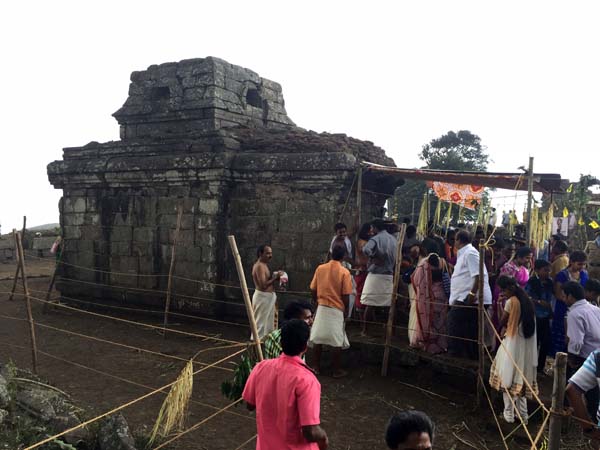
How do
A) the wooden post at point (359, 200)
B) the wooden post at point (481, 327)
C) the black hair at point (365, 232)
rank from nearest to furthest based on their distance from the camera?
the wooden post at point (481, 327), the black hair at point (365, 232), the wooden post at point (359, 200)

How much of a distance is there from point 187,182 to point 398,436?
7098 millimetres

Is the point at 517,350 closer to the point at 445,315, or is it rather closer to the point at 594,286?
the point at 594,286

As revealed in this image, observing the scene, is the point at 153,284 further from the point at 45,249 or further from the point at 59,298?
the point at 45,249

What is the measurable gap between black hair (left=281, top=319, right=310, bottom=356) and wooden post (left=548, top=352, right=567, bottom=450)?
1316 mm

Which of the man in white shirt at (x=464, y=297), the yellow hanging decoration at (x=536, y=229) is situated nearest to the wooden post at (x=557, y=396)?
the man in white shirt at (x=464, y=297)

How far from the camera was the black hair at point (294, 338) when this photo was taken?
2693mm

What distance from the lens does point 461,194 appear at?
31.5 ft

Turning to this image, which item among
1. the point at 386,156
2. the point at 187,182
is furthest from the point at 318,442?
the point at 386,156

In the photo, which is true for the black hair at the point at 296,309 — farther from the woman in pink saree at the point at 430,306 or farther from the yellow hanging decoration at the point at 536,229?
the yellow hanging decoration at the point at 536,229

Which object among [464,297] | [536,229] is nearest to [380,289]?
[464,297]

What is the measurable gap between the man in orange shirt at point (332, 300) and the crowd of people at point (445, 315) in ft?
0.04

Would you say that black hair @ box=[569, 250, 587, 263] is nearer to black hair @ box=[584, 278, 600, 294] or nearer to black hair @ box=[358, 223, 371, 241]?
black hair @ box=[584, 278, 600, 294]

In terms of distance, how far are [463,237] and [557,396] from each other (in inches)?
127

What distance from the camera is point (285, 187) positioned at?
8008 mm
